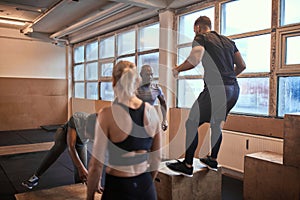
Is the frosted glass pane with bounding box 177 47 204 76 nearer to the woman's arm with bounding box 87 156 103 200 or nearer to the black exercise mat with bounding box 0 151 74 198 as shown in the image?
the black exercise mat with bounding box 0 151 74 198

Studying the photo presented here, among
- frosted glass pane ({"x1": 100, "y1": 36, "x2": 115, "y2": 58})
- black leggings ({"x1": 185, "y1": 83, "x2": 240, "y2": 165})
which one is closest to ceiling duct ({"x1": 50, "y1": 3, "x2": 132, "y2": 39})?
frosted glass pane ({"x1": 100, "y1": 36, "x2": 115, "y2": 58})

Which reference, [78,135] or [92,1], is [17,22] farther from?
[78,135]

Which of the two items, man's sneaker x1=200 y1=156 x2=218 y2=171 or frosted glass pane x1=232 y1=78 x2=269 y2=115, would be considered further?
frosted glass pane x1=232 y1=78 x2=269 y2=115

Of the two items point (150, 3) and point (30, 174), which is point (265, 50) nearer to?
point (150, 3)

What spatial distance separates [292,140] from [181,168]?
47.2 inches

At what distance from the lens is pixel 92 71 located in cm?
877

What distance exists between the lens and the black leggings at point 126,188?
1.59 m

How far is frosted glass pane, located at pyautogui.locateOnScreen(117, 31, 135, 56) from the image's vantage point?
6.78m

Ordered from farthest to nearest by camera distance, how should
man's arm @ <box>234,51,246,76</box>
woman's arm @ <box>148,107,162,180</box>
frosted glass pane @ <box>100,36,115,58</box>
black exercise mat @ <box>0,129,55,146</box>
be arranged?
1. frosted glass pane @ <box>100,36,115,58</box>
2. black exercise mat @ <box>0,129,55,146</box>
3. man's arm @ <box>234,51,246,76</box>
4. woman's arm @ <box>148,107,162,180</box>

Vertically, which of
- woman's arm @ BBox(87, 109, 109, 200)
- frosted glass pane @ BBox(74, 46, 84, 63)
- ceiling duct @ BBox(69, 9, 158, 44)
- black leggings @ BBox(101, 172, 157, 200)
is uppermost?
ceiling duct @ BBox(69, 9, 158, 44)

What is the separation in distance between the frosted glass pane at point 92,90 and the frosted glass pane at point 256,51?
532 centimetres

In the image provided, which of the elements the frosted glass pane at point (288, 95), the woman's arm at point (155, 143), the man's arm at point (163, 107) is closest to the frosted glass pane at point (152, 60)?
the man's arm at point (163, 107)

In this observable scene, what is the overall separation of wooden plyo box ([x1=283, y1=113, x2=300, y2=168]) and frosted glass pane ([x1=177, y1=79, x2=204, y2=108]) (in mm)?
2190

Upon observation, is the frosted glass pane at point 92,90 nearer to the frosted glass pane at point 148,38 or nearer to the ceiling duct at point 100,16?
the ceiling duct at point 100,16
